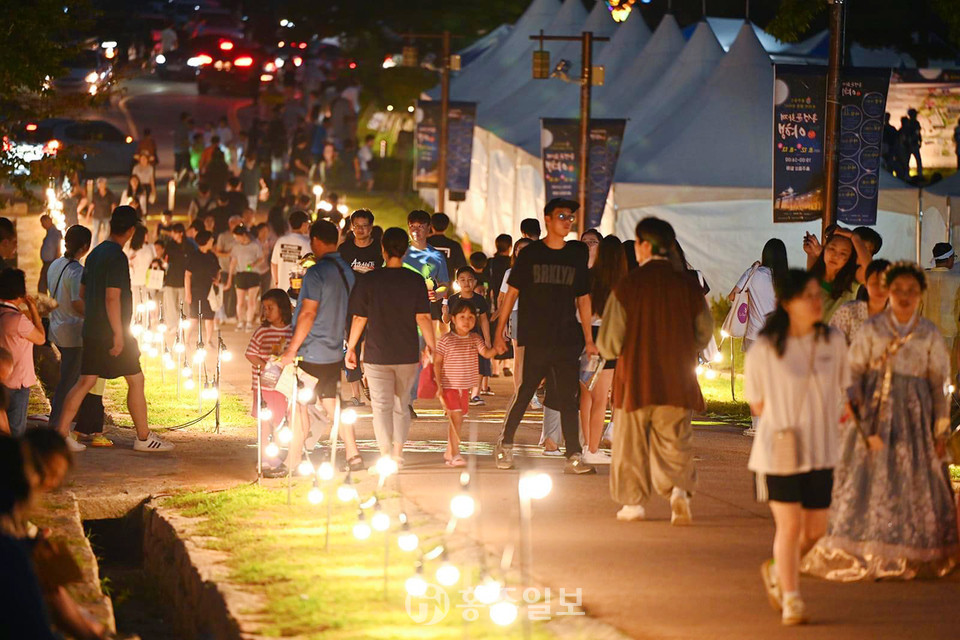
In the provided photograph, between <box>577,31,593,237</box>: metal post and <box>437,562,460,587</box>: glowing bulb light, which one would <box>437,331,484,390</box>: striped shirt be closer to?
<box>437,562,460,587</box>: glowing bulb light

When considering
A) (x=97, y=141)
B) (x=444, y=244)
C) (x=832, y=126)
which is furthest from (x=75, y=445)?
(x=97, y=141)

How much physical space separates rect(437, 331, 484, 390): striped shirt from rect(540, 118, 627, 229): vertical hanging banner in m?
12.0

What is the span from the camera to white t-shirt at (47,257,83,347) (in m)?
12.5

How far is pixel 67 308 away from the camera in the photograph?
12.6 meters

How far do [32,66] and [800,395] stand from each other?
11.0 metres

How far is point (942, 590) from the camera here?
8164 millimetres

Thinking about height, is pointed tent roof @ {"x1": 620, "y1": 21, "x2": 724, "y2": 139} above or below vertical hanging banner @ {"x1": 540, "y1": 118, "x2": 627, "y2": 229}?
above

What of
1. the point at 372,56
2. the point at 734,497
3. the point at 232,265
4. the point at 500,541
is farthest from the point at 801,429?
the point at 372,56

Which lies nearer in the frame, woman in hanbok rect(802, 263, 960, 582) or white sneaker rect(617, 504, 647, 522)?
woman in hanbok rect(802, 263, 960, 582)

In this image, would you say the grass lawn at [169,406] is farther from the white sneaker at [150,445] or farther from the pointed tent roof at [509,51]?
the pointed tent roof at [509,51]

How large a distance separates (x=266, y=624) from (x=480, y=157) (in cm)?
2843

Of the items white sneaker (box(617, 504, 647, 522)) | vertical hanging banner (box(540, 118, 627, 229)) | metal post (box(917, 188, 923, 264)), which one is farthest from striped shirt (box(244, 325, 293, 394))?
metal post (box(917, 188, 923, 264))

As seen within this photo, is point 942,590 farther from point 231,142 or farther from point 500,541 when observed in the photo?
point 231,142

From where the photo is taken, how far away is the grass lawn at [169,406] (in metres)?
14.5
